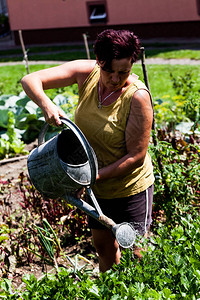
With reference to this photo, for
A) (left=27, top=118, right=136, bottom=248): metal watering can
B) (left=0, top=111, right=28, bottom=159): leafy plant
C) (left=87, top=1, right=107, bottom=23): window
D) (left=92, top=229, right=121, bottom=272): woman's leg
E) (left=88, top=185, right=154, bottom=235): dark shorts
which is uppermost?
(left=27, top=118, right=136, bottom=248): metal watering can

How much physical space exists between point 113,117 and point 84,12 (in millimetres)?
14531

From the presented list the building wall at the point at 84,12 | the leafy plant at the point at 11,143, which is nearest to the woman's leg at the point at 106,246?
the leafy plant at the point at 11,143

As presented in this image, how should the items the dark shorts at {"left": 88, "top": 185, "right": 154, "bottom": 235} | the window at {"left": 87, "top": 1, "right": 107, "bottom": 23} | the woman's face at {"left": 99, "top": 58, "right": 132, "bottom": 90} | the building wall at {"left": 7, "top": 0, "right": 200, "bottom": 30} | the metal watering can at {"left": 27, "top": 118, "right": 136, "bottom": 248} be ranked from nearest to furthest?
the metal watering can at {"left": 27, "top": 118, "right": 136, "bottom": 248}
the woman's face at {"left": 99, "top": 58, "right": 132, "bottom": 90}
the dark shorts at {"left": 88, "top": 185, "right": 154, "bottom": 235}
the building wall at {"left": 7, "top": 0, "right": 200, "bottom": 30}
the window at {"left": 87, "top": 1, "right": 107, "bottom": 23}

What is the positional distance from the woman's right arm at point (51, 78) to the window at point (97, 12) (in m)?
13.9

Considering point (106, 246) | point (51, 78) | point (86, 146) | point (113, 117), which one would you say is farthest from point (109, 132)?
point (106, 246)

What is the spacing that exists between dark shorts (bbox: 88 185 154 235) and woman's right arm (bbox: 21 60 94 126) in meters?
0.62

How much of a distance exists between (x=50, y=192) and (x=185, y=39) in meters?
12.9

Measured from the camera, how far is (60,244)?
3.86m

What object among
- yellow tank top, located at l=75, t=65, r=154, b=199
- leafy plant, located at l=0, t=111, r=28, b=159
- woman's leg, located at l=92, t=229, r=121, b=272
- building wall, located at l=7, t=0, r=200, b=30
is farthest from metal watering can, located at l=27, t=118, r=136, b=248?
building wall, located at l=7, t=0, r=200, b=30

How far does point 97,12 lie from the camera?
16609 mm

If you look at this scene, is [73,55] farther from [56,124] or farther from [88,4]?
[56,124]

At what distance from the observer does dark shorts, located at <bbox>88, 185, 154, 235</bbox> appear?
2.83 metres

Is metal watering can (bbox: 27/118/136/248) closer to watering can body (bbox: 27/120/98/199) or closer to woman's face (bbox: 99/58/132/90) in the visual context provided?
watering can body (bbox: 27/120/98/199)

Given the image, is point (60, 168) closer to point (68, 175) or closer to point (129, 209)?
point (68, 175)
